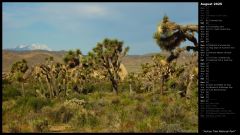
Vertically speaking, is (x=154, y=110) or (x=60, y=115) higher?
(x=154, y=110)

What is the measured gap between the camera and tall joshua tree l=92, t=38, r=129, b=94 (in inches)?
920

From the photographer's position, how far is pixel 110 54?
76.2 ft

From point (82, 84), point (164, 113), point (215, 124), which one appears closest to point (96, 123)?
point (164, 113)

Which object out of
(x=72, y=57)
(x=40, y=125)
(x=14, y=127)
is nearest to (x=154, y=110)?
(x=40, y=125)

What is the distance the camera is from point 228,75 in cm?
841

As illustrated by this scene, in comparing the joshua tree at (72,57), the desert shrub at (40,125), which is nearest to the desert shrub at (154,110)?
the desert shrub at (40,125)

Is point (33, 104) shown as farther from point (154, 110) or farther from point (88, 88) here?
point (88, 88)

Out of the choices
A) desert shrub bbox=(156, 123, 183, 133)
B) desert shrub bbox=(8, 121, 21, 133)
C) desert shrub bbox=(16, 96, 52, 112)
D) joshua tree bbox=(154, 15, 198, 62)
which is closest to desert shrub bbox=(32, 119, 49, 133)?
desert shrub bbox=(8, 121, 21, 133)

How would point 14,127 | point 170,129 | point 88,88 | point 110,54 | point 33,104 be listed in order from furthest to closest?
point 88,88, point 110,54, point 33,104, point 14,127, point 170,129

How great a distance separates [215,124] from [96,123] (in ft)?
16.9

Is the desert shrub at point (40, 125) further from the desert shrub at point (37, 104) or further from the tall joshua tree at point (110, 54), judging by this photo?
the tall joshua tree at point (110, 54)

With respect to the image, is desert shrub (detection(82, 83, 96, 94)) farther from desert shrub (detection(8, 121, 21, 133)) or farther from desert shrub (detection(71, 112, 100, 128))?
desert shrub (detection(8, 121, 21, 133))

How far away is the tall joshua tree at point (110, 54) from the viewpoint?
23375 mm

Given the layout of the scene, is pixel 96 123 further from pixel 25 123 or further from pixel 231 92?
pixel 231 92
